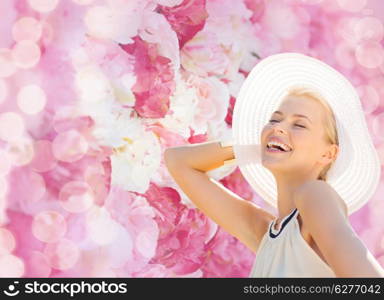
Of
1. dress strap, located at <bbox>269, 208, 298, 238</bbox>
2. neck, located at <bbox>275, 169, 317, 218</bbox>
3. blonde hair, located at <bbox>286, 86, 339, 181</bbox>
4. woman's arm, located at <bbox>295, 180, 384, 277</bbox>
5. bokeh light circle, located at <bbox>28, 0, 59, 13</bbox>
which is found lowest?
woman's arm, located at <bbox>295, 180, 384, 277</bbox>

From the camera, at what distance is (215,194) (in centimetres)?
132

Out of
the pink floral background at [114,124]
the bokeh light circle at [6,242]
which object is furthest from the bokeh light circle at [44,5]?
the bokeh light circle at [6,242]

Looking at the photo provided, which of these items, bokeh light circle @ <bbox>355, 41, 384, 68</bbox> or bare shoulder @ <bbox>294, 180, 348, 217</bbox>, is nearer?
bare shoulder @ <bbox>294, 180, 348, 217</bbox>

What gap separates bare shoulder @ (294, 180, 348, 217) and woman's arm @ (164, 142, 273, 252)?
198mm

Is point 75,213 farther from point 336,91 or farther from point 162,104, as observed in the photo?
point 336,91

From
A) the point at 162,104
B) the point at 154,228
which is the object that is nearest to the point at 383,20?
the point at 162,104

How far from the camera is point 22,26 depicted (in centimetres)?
203

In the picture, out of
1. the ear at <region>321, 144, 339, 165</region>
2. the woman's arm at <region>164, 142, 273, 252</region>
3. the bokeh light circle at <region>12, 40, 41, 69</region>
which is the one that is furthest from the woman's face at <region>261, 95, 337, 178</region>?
the bokeh light circle at <region>12, 40, 41, 69</region>

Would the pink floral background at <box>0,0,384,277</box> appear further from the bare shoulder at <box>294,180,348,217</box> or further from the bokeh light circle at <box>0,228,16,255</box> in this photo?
the bare shoulder at <box>294,180,348,217</box>

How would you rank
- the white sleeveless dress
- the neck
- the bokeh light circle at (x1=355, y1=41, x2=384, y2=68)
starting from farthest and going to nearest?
the bokeh light circle at (x1=355, y1=41, x2=384, y2=68) → the neck → the white sleeveless dress

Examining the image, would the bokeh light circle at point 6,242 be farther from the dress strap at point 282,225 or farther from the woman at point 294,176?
the dress strap at point 282,225

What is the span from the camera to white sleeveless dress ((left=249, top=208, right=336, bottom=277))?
1.06m

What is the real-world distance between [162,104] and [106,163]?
0.24 metres

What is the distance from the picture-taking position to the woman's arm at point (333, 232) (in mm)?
946
